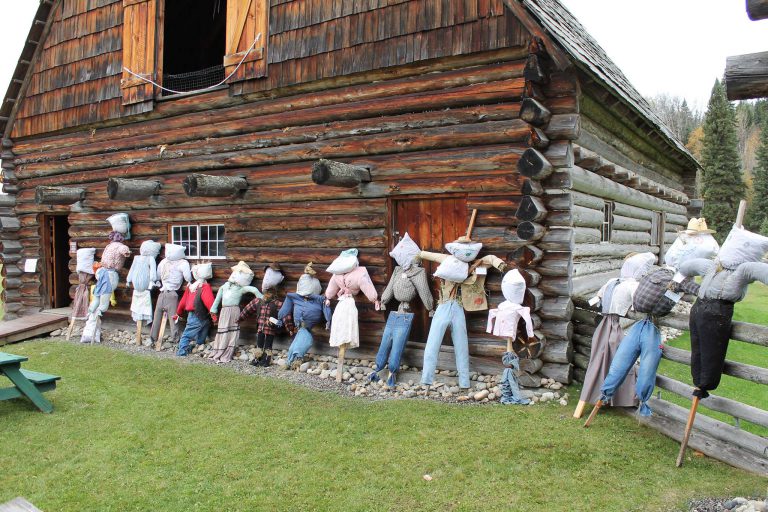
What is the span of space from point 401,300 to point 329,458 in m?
2.73

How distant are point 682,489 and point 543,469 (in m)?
1.07

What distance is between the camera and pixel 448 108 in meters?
7.63

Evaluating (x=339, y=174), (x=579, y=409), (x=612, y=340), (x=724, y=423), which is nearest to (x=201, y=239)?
(x=339, y=174)

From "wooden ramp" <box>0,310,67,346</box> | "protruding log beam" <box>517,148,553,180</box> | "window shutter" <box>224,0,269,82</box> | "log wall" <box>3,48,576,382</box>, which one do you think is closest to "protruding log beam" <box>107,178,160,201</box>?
"log wall" <box>3,48,576,382</box>

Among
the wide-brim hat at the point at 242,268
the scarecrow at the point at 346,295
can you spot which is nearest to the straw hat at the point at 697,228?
the scarecrow at the point at 346,295

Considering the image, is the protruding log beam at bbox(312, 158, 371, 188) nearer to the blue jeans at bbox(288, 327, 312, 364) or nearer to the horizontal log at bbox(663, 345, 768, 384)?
the blue jeans at bbox(288, 327, 312, 364)

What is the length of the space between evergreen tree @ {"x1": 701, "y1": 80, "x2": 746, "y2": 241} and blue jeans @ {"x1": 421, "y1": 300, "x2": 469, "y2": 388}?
104 ft

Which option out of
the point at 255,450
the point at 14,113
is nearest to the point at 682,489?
the point at 255,450

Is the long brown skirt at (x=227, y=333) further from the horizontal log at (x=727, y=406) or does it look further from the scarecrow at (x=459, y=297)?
the horizontal log at (x=727, y=406)

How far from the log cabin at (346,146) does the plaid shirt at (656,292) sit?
1603 mm

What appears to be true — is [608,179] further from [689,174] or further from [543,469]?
[689,174]

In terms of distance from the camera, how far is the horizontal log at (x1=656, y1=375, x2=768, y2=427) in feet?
15.2

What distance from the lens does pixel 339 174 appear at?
759 cm

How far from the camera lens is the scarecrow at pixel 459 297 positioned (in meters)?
7.06
